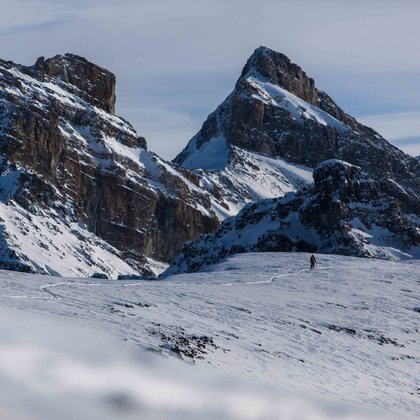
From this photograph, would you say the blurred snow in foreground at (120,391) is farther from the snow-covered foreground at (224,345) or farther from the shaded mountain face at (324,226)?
the shaded mountain face at (324,226)

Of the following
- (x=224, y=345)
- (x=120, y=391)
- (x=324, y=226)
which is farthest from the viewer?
(x=324, y=226)

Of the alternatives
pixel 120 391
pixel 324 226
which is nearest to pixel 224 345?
pixel 120 391

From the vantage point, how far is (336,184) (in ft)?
387

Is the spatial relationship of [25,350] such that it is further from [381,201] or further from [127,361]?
[381,201]

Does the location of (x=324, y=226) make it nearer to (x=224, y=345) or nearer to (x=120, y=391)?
(x=224, y=345)

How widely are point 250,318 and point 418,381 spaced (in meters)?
6.93

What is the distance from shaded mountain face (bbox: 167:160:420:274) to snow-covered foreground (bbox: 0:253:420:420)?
43.9 m

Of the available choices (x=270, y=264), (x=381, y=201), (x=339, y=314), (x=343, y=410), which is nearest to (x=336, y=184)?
(x=381, y=201)

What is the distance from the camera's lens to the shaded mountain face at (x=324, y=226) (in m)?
107

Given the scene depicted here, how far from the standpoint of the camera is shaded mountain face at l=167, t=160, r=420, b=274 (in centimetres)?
10662

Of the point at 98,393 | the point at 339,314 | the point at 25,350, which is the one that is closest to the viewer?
the point at 98,393

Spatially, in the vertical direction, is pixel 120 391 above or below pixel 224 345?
above

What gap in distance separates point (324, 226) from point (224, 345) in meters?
89.0

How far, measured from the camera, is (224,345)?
23656mm
